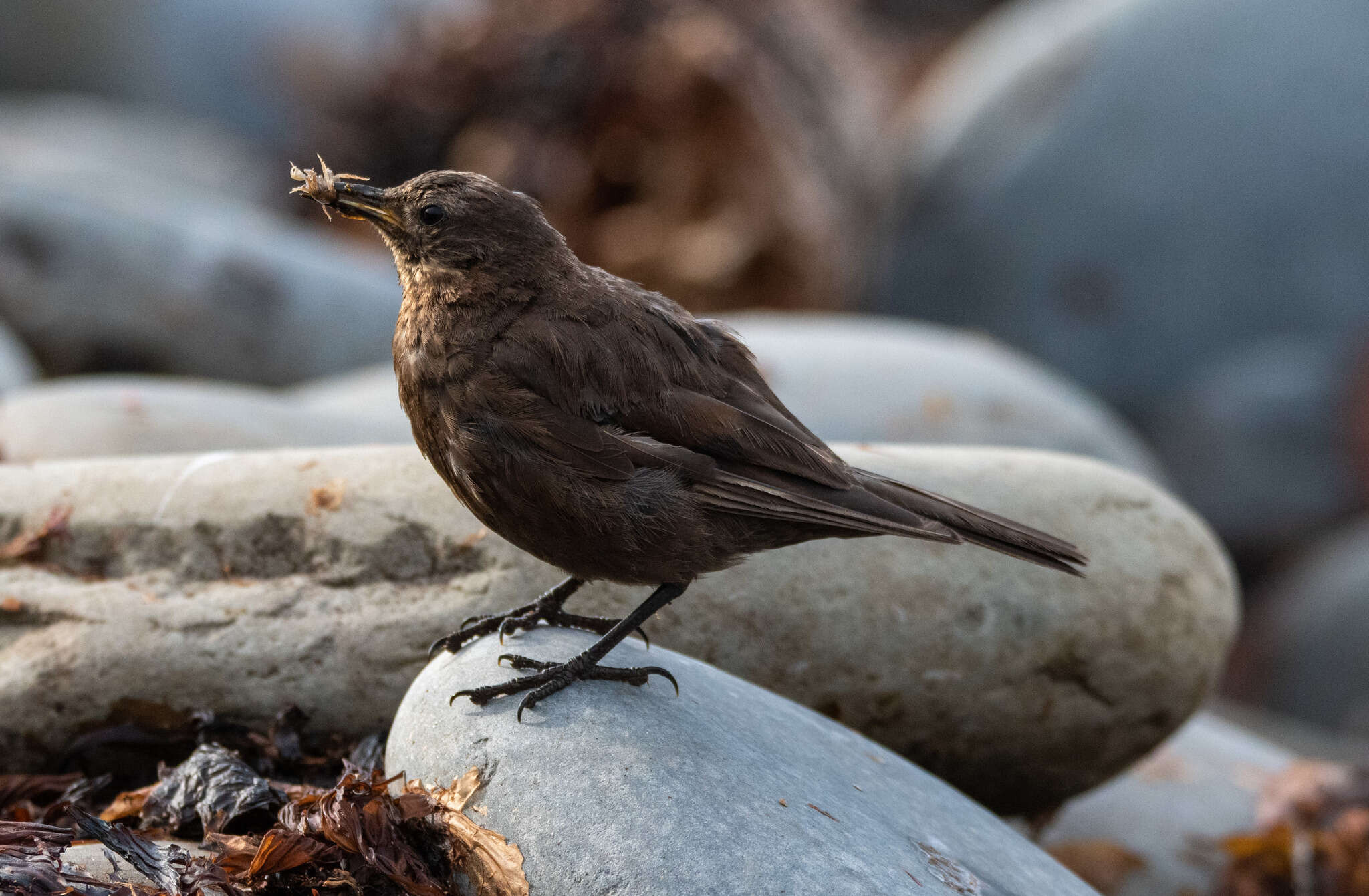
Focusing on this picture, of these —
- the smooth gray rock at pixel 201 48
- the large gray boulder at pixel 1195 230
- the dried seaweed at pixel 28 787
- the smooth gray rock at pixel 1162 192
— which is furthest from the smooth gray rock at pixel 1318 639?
the smooth gray rock at pixel 201 48

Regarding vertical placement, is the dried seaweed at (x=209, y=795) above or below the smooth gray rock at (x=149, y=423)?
below

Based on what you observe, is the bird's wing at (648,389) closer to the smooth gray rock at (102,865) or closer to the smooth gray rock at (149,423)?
the smooth gray rock at (102,865)

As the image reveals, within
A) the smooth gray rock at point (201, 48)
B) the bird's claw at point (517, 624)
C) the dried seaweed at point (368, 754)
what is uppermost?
the smooth gray rock at point (201, 48)

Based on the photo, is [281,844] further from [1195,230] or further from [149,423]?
[1195,230]

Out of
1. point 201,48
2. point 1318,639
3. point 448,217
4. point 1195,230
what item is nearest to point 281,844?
point 448,217

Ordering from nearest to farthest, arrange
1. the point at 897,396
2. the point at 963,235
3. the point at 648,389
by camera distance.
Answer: the point at 648,389, the point at 897,396, the point at 963,235

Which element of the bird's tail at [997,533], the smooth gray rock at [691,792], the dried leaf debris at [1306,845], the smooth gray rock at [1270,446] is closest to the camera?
the smooth gray rock at [691,792]
